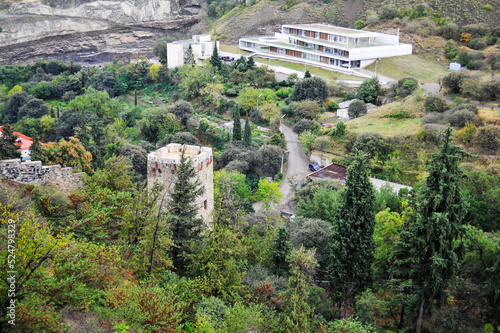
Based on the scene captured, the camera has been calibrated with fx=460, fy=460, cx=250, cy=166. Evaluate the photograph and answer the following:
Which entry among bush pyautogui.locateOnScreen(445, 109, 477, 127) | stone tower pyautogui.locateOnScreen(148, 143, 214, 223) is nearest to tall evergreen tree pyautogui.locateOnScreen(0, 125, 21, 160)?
stone tower pyautogui.locateOnScreen(148, 143, 214, 223)

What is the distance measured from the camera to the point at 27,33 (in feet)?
275

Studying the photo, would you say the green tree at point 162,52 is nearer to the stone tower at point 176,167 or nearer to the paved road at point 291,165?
the paved road at point 291,165

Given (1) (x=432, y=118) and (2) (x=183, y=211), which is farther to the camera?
(1) (x=432, y=118)

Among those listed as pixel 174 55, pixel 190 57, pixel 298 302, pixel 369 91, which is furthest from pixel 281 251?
pixel 174 55

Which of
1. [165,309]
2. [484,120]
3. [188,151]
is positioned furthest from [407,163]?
[165,309]

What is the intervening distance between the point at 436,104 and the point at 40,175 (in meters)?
32.9

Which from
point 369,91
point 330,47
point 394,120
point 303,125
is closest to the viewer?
point 394,120

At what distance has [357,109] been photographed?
4544 centimetres

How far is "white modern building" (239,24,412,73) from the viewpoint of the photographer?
59.4 m

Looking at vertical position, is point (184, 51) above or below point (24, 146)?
above

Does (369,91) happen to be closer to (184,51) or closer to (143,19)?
(184,51)

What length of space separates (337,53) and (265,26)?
23.5 meters

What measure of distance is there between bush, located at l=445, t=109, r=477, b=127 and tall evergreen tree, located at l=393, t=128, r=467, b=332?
20.8m

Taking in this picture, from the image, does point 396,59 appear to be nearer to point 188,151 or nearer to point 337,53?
point 337,53
